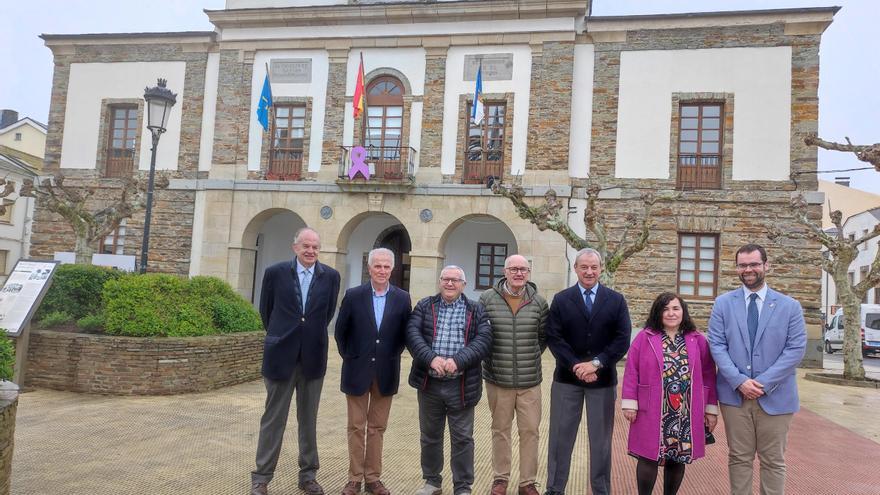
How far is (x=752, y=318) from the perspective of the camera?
4.30m

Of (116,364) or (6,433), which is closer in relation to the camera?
(6,433)

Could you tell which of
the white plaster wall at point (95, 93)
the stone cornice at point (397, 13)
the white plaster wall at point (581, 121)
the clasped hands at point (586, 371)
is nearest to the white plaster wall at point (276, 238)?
the white plaster wall at point (95, 93)

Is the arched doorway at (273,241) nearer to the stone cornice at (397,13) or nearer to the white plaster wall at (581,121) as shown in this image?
the stone cornice at (397,13)

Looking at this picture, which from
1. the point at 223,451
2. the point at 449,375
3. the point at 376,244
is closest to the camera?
the point at 449,375

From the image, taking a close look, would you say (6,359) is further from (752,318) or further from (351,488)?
(752,318)

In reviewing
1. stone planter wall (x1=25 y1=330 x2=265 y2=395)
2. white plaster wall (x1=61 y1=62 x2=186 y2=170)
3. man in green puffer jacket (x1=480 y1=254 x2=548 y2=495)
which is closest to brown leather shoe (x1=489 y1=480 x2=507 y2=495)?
man in green puffer jacket (x1=480 y1=254 x2=548 y2=495)

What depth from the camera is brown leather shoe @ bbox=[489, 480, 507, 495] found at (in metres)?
4.68

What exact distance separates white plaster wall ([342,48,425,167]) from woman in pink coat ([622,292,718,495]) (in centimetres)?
1401

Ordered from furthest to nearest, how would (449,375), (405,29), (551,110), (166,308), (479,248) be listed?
(479,248), (405,29), (551,110), (166,308), (449,375)

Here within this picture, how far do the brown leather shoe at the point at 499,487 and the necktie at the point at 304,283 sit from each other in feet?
6.41

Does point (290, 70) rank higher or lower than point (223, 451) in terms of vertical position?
higher

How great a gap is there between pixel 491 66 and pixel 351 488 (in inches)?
581

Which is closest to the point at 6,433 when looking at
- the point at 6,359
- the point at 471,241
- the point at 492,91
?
the point at 6,359

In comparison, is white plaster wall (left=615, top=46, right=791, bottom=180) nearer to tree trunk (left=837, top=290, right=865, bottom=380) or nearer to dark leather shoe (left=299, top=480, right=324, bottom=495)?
tree trunk (left=837, top=290, right=865, bottom=380)
